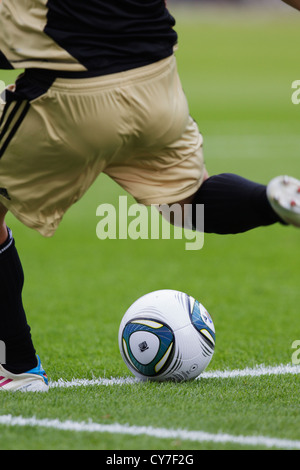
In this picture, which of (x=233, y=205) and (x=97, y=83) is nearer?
(x=97, y=83)

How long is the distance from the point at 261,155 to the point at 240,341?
9.18m

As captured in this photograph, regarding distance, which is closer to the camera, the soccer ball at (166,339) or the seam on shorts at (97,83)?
the seam on shorts at (97,83)

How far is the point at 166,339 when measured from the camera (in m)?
4.08

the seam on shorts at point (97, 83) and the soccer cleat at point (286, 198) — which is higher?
the seam on shorts at point (97, 83)

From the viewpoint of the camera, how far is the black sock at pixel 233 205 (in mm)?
3379

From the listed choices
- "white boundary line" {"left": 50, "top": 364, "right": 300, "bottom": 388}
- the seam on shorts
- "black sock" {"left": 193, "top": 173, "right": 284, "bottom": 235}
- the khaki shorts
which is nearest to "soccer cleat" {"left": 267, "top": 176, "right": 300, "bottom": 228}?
"black sock" {"left": 193, "top": 173, "right": 284, "bottom": 235}

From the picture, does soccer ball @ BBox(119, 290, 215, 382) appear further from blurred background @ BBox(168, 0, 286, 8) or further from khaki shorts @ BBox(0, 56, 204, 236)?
blurred background @ BBox(168, 0, 286, 8)

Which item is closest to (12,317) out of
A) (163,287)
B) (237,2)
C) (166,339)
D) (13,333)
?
(13,333)

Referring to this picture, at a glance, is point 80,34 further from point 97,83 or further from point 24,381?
point 24,381

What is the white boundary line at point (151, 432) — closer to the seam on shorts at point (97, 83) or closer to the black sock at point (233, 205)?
the black sock at point (233, 205)

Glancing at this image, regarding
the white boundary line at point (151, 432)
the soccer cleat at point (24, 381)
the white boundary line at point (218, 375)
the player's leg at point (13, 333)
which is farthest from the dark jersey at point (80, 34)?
the white boundary line at point (218, 375)

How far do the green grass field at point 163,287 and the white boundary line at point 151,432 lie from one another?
2 cm

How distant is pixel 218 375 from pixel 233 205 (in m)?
1.14

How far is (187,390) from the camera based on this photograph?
380cm
